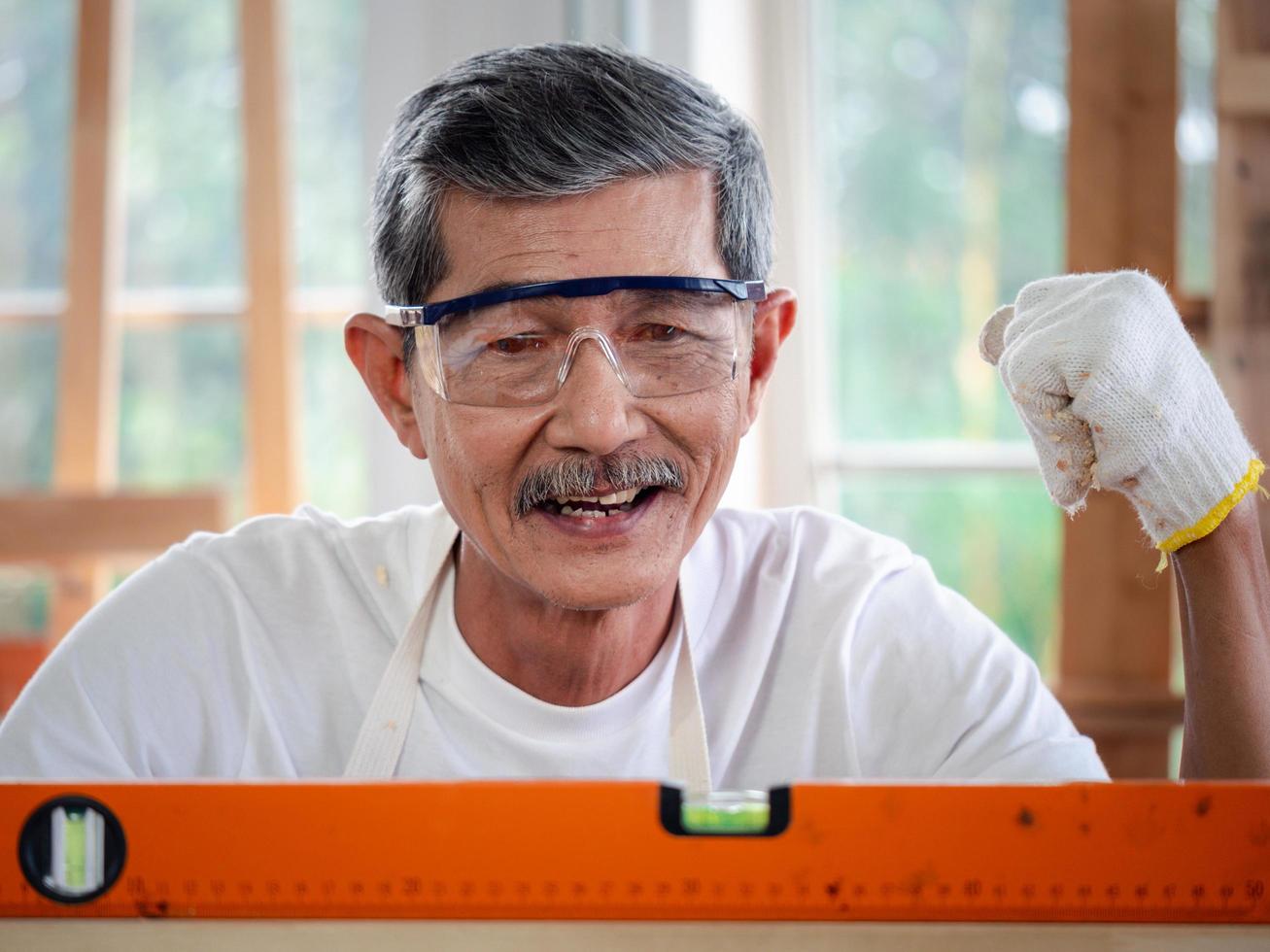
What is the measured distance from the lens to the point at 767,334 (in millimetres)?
1630

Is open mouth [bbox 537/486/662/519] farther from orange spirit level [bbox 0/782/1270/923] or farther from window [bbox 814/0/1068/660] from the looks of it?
window [bbox 814/0/1068/660]

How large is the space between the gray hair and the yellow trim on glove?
21.9 inches

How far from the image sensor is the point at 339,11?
3.88 meters

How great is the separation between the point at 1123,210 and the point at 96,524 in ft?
8.58

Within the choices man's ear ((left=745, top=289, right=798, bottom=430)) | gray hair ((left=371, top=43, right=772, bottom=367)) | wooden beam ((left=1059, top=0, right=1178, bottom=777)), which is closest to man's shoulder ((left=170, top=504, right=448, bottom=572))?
gray hair ((left=371, top=43, right=772, bottom=367))

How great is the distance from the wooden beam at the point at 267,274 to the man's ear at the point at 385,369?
2.15 metres

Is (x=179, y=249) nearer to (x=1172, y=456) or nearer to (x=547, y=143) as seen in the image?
(x=547, y=143)

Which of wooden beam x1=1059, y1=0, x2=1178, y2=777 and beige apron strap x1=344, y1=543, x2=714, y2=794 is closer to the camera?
beige apron strap x1=344, y1=543, x2=714, y2=794

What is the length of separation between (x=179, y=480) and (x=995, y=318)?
310cm

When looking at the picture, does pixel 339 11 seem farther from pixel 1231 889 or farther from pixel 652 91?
pixel 1231 889

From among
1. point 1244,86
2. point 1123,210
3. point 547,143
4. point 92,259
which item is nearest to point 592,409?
point 547,143

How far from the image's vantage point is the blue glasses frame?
1.35m

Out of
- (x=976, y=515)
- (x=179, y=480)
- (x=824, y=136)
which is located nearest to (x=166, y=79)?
(x=179, y=480)

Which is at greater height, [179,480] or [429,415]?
[429,415]
